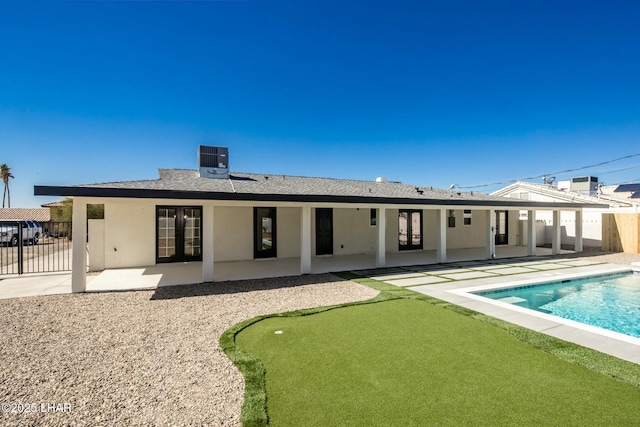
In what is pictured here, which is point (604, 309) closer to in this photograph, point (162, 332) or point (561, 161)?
point (162, 332)

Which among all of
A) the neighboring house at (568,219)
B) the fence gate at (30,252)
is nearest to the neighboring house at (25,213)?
the fence gate at (30,252)

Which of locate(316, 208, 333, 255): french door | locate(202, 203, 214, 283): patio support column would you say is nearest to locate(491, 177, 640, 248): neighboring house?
locate(316, 208, 333, 255): french door

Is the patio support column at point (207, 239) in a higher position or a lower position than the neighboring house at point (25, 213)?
lower

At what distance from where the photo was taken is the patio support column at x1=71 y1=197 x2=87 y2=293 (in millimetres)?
7516

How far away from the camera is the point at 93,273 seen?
1048cm

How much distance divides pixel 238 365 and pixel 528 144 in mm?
31740

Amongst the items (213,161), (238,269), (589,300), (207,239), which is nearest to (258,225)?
(238,269)

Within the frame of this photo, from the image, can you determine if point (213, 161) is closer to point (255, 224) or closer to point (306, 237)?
point (255, 224)

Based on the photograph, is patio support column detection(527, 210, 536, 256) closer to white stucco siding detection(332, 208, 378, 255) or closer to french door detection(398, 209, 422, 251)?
french door detection(398, 209, 422, 251)

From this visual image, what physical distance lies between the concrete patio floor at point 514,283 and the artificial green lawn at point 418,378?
737mm

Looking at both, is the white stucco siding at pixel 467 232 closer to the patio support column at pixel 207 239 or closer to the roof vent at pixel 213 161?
the roof vent at pixel 213 161

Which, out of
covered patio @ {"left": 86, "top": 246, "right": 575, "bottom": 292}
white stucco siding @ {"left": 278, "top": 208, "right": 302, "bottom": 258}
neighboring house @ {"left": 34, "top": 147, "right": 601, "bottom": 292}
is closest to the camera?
neighboring house @ {"left": 34, "top": 147, "right": 601, "bottom": 292}

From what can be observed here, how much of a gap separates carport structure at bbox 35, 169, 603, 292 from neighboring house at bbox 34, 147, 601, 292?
34mm

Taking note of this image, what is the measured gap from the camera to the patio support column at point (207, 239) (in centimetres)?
877
